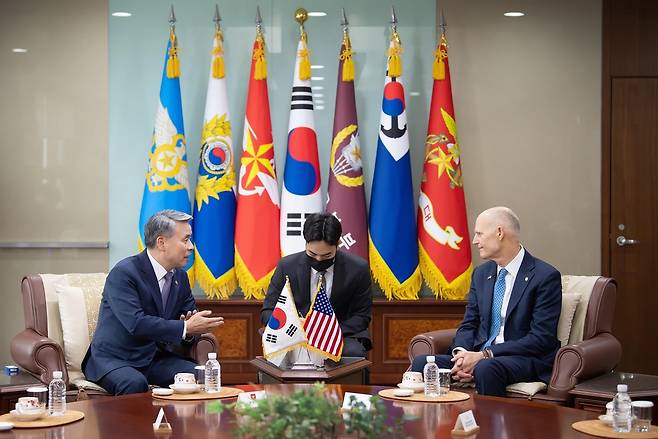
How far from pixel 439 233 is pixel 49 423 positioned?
389cm

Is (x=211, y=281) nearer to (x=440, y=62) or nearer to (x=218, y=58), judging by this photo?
(x=218, y=58)

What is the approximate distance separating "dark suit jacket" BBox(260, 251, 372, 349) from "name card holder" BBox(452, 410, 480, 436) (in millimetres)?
1971

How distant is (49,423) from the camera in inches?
127

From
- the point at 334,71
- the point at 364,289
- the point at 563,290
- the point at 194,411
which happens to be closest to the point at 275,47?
the point at 334,71

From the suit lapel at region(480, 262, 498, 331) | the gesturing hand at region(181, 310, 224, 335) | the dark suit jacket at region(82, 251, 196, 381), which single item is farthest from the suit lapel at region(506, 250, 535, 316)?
the dark suit jacket at region(82, 251, 196, 381)

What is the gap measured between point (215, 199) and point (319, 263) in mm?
1768

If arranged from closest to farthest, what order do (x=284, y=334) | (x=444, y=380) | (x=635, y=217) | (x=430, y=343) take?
1. (x=444, y=380)
2. (x=284, y=334)
3. (x=430, y=343)
4. (x=635, y=217)

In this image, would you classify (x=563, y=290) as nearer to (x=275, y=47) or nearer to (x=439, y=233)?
(x=439, y=233)

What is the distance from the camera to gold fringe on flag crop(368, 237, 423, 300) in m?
6.68

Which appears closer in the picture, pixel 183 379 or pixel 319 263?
pixel 183 379

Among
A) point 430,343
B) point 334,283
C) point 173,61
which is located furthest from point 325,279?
point 173,61

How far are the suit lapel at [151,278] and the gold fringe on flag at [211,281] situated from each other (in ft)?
A: 6.32

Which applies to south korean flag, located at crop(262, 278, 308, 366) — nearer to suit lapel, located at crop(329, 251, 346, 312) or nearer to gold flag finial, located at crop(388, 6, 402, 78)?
suit lapel, located at crop(329, 251, 346, 312)

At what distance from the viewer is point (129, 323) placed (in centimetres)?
454
